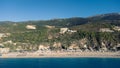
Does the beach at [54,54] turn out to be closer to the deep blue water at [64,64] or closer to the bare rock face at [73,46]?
the bare rock face at [73,46]

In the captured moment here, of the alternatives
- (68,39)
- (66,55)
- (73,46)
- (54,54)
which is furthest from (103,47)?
(54,54)

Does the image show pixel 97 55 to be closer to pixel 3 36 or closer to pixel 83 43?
pixel 83 43

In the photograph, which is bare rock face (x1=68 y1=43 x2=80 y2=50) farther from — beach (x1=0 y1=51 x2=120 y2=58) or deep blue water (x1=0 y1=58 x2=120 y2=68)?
deep blue water (x1=0 y1=58 x2=120 y2=68)

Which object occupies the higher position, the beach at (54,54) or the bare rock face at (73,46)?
the bare rock face at (73,46)

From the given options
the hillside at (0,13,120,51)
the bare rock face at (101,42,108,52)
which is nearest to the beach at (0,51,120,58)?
the hillside at (0,13,120,51)

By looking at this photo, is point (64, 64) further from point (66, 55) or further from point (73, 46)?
point (73, 46)

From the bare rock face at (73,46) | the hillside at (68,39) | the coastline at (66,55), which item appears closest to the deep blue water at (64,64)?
the coastline at (66,55)

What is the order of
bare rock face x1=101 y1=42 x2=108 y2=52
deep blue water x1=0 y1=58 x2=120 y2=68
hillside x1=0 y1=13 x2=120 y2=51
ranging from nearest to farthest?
deep blue water x1=0 y1=58 x2=120 y2=68 → bare rock face x1=101 y1=42 x2=108 y2=52 → hillside x1=0 y1=13 x2=120 y2=51

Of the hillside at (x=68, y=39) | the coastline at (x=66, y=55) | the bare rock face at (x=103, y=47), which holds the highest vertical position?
the hillside at (x=68, y=39)

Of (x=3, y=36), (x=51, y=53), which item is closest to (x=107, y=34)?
(x=51, y=53)

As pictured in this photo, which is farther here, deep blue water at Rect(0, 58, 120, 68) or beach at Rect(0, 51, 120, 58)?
beach at Rect(0, 51, 120, 58)

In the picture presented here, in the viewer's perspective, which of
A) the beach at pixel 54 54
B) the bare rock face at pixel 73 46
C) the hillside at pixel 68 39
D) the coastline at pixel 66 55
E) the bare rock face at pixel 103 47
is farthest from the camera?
the bare rock face at pixel 73 46
